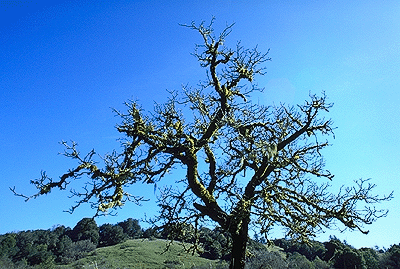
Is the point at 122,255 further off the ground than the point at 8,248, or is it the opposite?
the point at 8,248

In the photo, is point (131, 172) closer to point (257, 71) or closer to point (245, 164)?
point (245, 164)

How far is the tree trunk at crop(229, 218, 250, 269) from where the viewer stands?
29.1 ft

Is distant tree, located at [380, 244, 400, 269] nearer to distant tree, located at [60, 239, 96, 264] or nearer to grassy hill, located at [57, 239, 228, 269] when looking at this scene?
grassy hill, located at [57, 239, 228, 269]

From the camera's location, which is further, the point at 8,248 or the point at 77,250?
the point at 77,250

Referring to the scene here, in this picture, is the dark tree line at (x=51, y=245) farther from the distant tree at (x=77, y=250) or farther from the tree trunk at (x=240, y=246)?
the tree trunk at (x=240, y=246)

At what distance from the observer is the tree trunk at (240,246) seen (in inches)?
350

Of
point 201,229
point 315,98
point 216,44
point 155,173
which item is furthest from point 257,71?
point 201,229

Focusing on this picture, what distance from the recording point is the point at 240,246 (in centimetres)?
906

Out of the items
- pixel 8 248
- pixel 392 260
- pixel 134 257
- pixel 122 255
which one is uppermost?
pixel 8 248

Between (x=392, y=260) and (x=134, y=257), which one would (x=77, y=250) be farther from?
(x=392, y=260)

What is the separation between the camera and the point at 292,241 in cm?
1012

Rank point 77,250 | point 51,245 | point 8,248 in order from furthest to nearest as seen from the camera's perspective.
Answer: point 51,245
point 77,250
point 8,248

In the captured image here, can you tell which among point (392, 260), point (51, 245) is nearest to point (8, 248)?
point (51, 245)

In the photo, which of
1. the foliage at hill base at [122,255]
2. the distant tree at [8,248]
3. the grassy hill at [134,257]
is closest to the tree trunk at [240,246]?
the foliage at hill base at [122,255]
